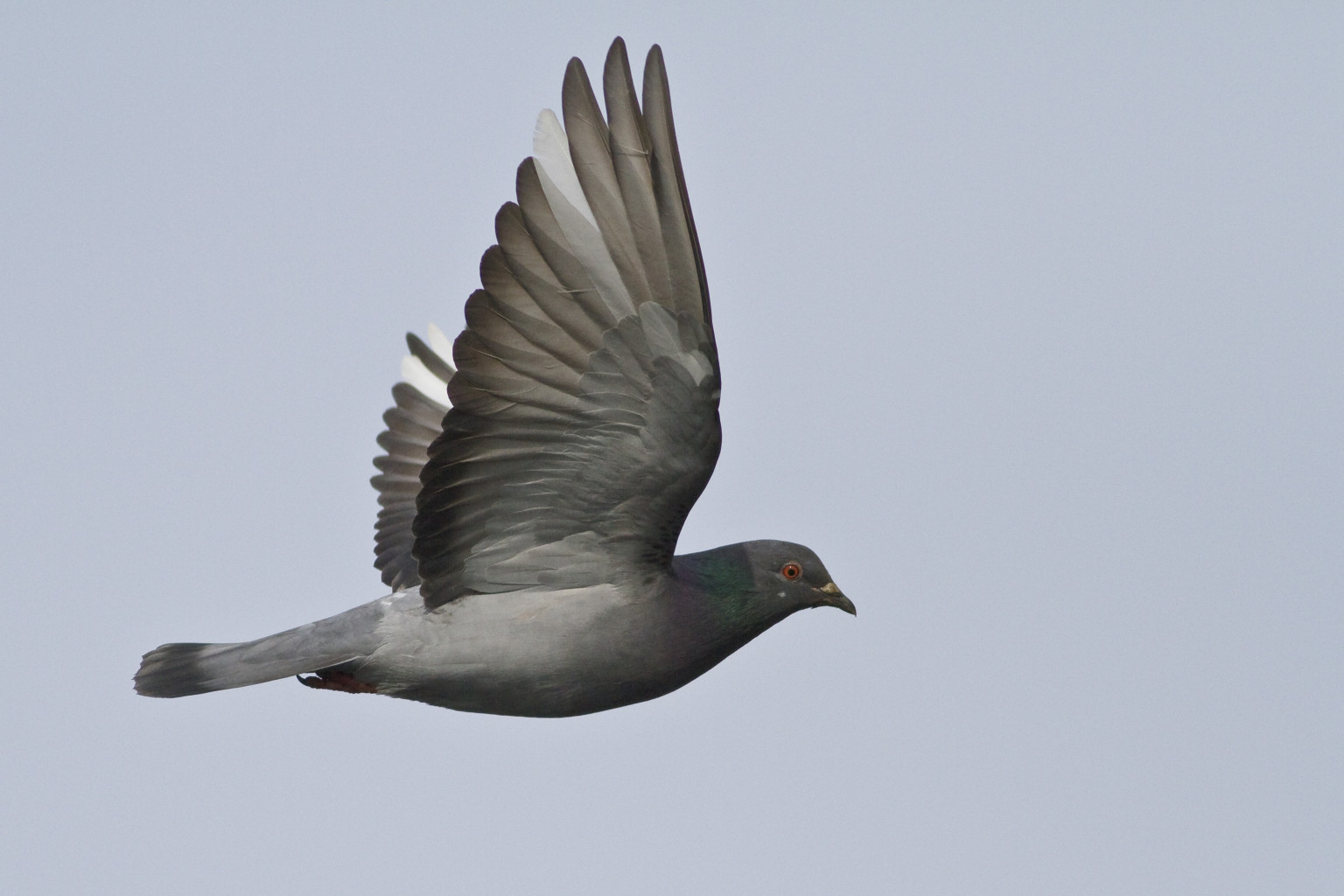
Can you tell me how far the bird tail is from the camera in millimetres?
7996

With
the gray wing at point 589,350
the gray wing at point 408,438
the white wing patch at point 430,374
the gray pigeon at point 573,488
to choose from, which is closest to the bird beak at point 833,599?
the gray pigeon at point 573,488

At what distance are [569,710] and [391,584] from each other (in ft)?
6.36

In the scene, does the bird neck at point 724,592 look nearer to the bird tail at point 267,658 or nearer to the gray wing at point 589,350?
the gray wing at point 589,350

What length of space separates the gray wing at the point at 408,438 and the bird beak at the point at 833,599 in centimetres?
279

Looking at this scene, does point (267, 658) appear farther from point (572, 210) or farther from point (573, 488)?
point (572, 210)

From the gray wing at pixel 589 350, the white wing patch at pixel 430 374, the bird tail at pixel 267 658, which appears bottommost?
the bird tail at pixel 267 658

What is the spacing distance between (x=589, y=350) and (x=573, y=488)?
2.79 ft

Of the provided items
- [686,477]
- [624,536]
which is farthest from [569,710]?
[686,477]

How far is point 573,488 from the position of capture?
24.3 feet

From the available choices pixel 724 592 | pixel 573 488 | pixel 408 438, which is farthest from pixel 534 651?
pixel 408 438

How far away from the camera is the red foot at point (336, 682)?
8.12m

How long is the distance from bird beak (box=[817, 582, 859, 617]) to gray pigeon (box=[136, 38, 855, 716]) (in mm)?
13

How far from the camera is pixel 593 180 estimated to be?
662 centimetres

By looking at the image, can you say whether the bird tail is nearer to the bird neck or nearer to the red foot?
the red foot
